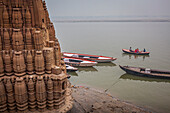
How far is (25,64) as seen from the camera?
10438 millimetres

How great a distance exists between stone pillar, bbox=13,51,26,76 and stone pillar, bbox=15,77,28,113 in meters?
→ 0.43

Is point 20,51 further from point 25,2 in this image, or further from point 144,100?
point 144,100

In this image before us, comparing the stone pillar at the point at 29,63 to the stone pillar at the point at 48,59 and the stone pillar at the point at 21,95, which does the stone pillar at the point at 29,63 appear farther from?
the stone pillar at the point at 48,59

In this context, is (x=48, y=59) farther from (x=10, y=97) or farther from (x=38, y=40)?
(x=10, y=97)

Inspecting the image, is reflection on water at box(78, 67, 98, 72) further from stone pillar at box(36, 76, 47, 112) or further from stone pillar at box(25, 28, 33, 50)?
stone pillar at box(25, 28, 33, 50)

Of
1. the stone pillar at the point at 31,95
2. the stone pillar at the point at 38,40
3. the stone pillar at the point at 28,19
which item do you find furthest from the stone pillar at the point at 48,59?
the stone pillar at the point at 28,19

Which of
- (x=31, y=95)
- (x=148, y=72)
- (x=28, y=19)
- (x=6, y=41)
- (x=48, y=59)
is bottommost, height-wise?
(x=148, y=72)

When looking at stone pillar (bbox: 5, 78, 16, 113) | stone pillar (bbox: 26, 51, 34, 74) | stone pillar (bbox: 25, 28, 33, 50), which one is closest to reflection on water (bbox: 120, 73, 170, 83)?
Answer: stone pillar (bbox: 26, 51, 34, 74)

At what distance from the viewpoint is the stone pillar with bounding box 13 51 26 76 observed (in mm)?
10008

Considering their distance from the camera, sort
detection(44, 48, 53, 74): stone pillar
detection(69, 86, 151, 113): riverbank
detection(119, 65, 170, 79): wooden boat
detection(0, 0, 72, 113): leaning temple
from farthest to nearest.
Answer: detection(119, 65, 170, 79): wooden boat
detection(69, 86, 151, 113): riverbank
detection(44, 48, 53, 74): stone pillar
detection(0, 0, 72, 113): leaning temple

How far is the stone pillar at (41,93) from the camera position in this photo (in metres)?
10.2

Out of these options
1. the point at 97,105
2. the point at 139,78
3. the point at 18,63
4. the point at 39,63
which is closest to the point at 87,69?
the point at 139,78

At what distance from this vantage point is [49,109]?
10930 mm

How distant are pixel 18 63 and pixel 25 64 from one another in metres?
0.49
